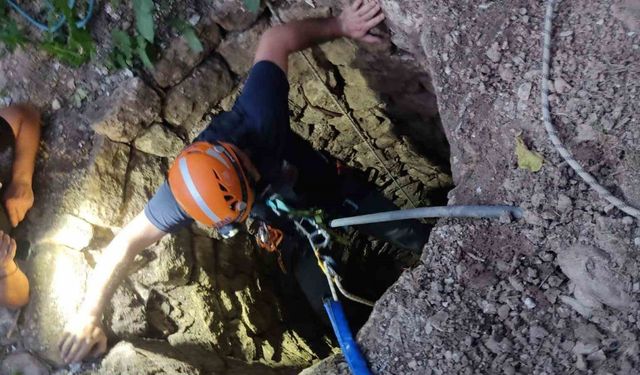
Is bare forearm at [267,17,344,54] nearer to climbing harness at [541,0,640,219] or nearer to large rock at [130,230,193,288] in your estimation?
climbing harness at [541,0,640,219]

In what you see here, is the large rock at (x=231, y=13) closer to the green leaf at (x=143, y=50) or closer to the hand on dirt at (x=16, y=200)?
the green leaf at (x=143, y=50)

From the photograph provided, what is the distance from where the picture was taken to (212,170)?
2242mm

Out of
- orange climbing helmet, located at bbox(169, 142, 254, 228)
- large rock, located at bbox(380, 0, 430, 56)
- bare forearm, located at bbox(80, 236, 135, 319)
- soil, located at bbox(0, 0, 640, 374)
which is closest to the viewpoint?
soil, located at bbox(0, 0, 640, 374)

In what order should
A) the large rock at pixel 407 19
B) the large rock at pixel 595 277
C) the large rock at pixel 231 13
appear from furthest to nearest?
the large rock at pixel 231 13 → the large rock at pixel 407 19 → the large rock at pixel 595 277

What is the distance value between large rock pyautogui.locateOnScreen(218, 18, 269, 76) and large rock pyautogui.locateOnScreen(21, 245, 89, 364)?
1455 millimetres

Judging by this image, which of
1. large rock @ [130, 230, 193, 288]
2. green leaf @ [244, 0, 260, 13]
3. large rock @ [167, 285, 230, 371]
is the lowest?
large rock @ [167, 285, 230, 371]

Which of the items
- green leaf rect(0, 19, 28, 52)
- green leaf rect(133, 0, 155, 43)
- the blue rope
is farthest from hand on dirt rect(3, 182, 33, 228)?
green leaf rect(133, 0, 155, 43)

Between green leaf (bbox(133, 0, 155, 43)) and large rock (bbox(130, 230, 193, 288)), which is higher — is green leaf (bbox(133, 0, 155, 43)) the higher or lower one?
the higher one

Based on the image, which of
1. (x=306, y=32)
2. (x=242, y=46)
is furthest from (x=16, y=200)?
(x=306, y=32)

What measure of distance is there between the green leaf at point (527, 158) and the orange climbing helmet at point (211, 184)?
1144mm

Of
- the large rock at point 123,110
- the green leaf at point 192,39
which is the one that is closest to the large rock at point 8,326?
the large rock at point 123,110

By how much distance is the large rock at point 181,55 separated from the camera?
3033mm

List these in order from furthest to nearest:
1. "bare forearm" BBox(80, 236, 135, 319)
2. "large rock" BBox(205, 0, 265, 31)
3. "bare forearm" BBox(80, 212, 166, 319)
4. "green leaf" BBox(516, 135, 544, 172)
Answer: "large rock" BBox(205, 0, 265, 31) → "bare forearm" BBox(80, 236, 135, 319) → "bare forearm" BBox(80, 212, 166, 319) → "green leaf" BBox(516, 135, 544, 172)

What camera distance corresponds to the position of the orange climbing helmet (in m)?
2.25
